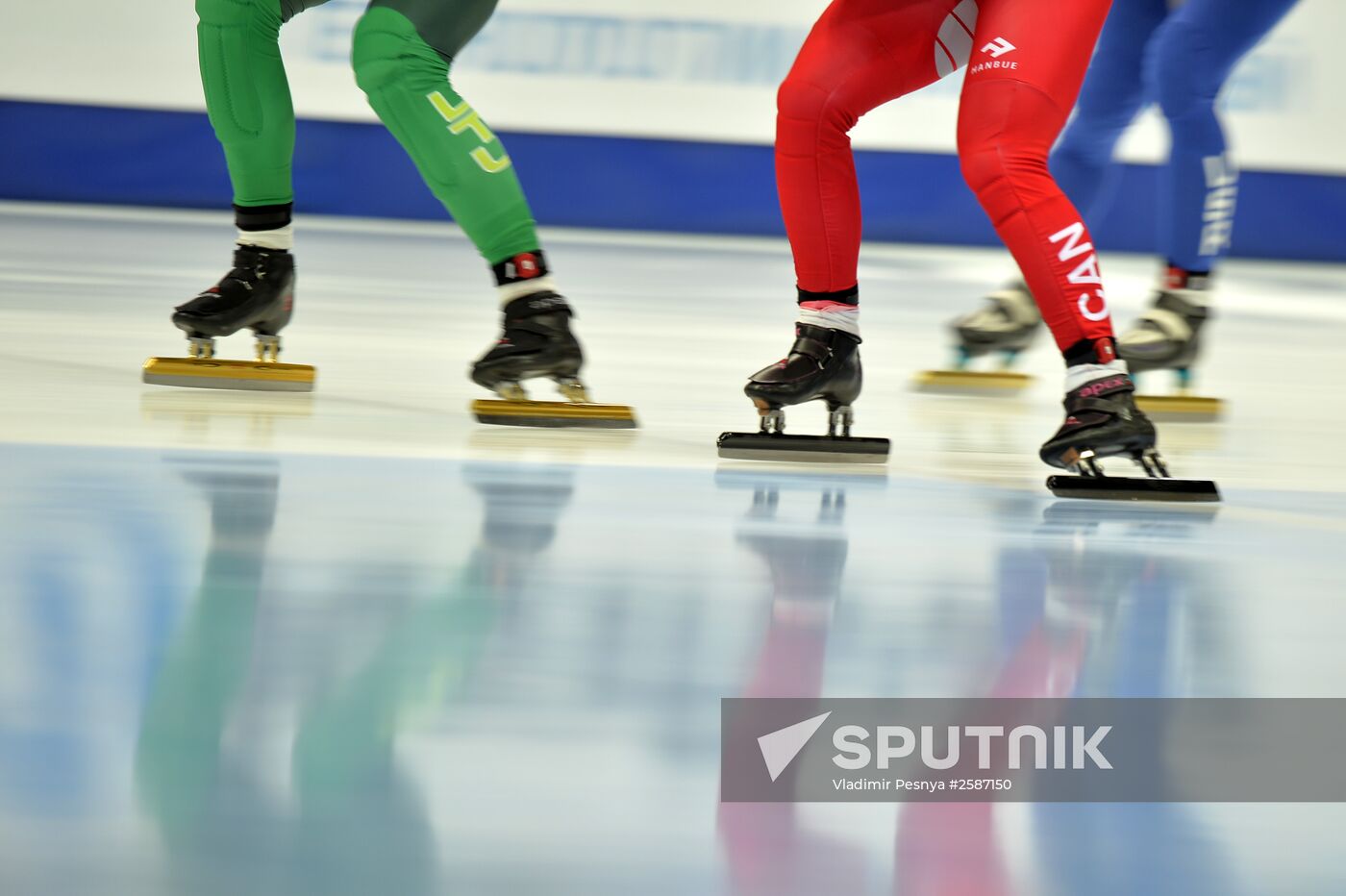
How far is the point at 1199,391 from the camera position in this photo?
3.44m

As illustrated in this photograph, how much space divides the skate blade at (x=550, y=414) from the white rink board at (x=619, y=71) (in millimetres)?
6251

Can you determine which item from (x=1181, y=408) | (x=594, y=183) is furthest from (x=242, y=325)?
(x=594, y=183)

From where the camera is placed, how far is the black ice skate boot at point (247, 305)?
105 inches

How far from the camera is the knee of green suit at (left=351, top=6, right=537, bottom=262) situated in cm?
238

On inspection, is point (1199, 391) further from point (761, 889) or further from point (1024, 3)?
point (761, 889)

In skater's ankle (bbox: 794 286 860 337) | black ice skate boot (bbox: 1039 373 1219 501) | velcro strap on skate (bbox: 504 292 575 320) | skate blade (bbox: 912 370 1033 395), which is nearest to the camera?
black ice skate boot (bbox: 1039 373 1219 501)

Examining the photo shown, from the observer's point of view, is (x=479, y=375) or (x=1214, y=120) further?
(x=1214, y=120)

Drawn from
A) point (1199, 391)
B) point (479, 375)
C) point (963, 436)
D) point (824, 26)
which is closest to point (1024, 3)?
point (824, 26)

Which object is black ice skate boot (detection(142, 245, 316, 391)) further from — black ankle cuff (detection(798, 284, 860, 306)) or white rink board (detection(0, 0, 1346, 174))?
white rink board (detection(0, 0, 1346, 174))

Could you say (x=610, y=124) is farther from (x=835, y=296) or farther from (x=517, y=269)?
(x=835, y=296)

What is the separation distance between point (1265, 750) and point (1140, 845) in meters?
0.21

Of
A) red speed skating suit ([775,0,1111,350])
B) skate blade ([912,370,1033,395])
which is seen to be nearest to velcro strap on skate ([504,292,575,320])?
red speed skating suit ([775,0,1111,350])

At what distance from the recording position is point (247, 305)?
2668 millimetres

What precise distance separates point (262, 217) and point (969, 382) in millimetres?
1370
